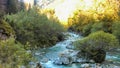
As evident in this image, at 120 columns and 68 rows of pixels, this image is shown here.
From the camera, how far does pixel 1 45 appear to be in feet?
43.1

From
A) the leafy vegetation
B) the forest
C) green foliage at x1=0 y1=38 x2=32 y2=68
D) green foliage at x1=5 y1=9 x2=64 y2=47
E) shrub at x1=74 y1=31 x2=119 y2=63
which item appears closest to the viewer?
green foliage at x1=0 y1=38 x2=32 y2=68

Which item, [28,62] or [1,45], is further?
[28,62]

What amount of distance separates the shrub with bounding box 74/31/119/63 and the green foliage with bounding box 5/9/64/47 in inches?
469

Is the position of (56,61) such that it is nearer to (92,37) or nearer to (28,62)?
(92,37)

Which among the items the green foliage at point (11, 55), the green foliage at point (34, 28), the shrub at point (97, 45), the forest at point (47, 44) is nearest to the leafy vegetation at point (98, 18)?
the forest at point (47, 44)

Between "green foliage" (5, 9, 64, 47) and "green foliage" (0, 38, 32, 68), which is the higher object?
"green foliage" (0, 38, 32, 68)

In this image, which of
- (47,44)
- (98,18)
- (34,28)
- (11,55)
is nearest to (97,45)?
(47,44)

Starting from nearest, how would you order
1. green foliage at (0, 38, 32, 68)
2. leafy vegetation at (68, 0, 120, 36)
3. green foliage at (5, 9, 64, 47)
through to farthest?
green foliage at (0, 38, 32, 68) → green foliage at (5, 9, 64, 47) → leafy vegetation at (68, 0, 120, 36)

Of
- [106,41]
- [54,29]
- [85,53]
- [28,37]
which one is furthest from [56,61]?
[54,29]

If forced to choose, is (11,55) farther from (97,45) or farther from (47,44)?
(47,44)

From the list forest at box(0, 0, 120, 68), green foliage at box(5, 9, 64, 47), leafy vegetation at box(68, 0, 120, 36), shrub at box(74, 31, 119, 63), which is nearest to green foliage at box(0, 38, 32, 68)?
forest at box(0, 0, 120, 68)

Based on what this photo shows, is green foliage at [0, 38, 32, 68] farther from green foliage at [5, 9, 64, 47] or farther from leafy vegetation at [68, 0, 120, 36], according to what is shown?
Answer: leafy vegetation at [68, 0, 120, 36]

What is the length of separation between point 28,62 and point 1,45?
174cm

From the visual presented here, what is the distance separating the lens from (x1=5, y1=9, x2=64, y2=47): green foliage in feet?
152
